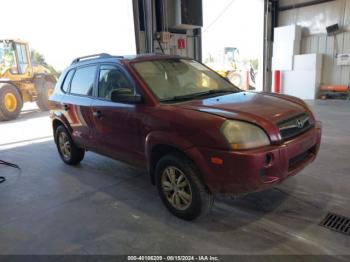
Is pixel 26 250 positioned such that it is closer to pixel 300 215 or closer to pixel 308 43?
pixel 300 215

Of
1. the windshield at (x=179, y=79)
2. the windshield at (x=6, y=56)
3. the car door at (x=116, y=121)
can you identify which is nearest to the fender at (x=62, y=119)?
the car door at (x=116, y=121)

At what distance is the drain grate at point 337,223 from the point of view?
7.91 feet

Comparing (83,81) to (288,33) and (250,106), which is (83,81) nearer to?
(250,106)

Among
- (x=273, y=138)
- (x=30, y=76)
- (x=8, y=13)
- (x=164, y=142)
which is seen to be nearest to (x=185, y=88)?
(x=164, y=142)

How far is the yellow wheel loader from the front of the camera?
30.5ft

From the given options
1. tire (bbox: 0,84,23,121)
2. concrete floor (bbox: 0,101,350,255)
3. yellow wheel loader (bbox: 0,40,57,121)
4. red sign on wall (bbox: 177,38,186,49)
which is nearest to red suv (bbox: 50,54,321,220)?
concrete floor (bbox: 0,101,350,255)

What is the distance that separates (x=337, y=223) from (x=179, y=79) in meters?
1.98

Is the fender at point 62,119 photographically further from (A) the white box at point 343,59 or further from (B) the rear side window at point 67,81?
(A) the white box at point 343,59

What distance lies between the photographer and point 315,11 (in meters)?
9.34

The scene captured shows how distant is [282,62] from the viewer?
996 centimetres

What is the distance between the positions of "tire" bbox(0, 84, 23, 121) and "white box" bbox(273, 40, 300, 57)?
873 cm

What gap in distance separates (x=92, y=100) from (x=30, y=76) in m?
8.07

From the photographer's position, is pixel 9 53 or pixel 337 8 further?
pixel 9 53

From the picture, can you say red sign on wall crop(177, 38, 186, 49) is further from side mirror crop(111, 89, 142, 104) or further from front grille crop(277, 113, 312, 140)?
front grille crop(277, 113, 312, 140)
